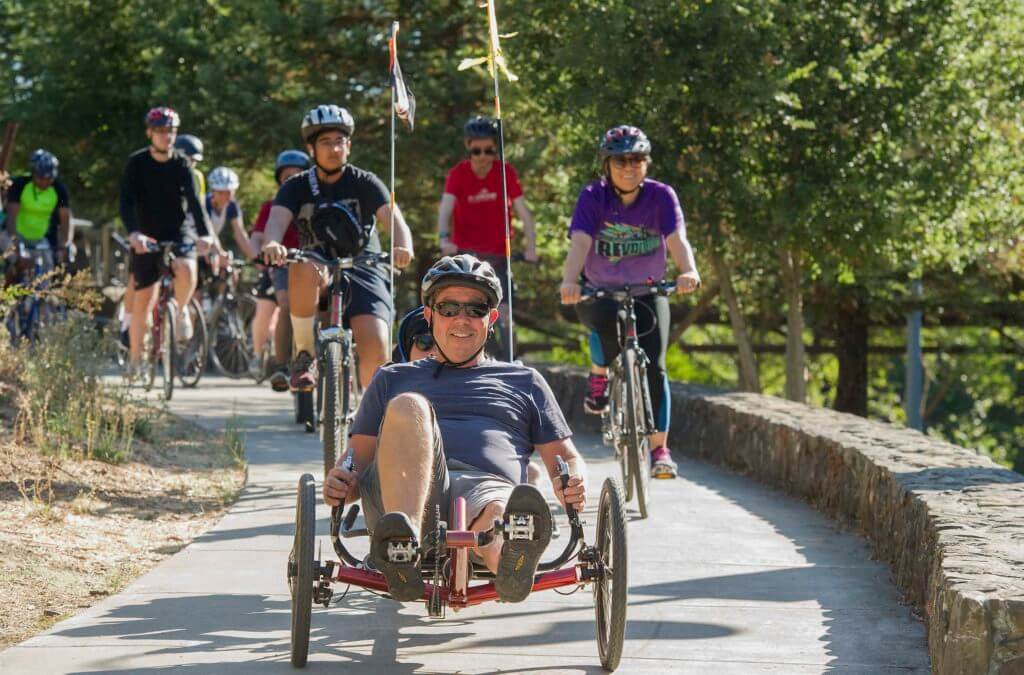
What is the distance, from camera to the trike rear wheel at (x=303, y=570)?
5.02 meters

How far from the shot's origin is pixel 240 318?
1666 centimetres

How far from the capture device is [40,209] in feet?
49.7

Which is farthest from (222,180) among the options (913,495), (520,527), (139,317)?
(520,527)

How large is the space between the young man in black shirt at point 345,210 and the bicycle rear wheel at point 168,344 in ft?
15.3

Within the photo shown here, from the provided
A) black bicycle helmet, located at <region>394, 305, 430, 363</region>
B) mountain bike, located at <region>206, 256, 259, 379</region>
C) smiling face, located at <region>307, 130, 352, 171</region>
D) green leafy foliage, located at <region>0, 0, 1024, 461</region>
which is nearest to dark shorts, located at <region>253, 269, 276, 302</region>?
mountain bike, located at <region>206, 256, 259, 379</region>

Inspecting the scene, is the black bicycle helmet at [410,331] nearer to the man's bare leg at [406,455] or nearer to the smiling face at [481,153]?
the man's bare leg at [406,455]

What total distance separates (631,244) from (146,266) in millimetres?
5087

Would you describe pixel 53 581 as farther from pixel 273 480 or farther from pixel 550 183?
pixel 550 183

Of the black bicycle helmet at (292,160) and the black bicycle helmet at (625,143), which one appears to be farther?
the black bicycle helmet at (292,160)

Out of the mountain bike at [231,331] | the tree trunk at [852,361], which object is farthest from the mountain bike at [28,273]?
the tree trunk at [852,361]

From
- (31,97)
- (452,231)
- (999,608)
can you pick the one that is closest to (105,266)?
(31,97)

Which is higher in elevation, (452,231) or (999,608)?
(452,231)

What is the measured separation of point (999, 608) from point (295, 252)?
15.4ft

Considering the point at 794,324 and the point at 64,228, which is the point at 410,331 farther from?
the point at 794,324
